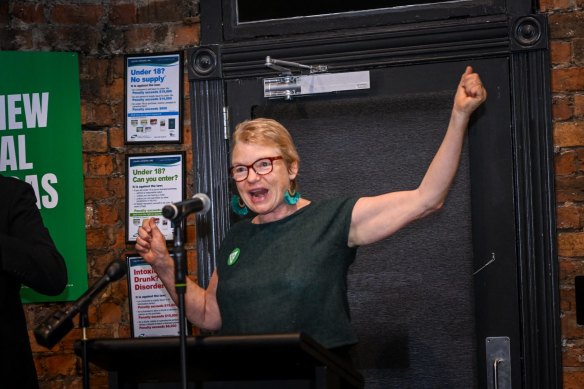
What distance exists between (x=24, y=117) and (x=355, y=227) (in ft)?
5.10

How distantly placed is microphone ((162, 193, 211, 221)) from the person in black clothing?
0.57 m

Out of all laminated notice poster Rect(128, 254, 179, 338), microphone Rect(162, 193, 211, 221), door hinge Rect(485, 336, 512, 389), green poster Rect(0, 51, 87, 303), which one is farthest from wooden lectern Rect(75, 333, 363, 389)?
green poster Rect(0, 51, 87, 303)

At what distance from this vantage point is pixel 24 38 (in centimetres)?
332

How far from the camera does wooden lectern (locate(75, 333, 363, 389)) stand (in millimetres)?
1698

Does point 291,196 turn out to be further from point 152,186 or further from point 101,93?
point 101,93

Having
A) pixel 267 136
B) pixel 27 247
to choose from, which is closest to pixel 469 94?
pixel 267 136

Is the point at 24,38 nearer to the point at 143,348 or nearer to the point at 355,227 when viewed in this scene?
the point at 355,227

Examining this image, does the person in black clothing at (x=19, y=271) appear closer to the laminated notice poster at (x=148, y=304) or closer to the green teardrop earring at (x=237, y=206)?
the green teardrop earring at (x=237, y=206)

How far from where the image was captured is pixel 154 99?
325 centimetres

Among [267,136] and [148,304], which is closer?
[267,136]

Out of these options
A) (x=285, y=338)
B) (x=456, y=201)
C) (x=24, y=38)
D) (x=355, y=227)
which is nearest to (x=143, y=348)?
(x=285, y=338)

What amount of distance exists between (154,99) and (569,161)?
4.83ft

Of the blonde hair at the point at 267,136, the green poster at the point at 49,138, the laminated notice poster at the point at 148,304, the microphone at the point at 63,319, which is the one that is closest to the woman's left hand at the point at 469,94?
the blonde hair at the point at 267,136

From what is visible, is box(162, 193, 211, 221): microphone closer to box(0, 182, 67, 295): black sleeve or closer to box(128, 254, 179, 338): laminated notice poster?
box(0, 182, 67, 295): black sleeve
